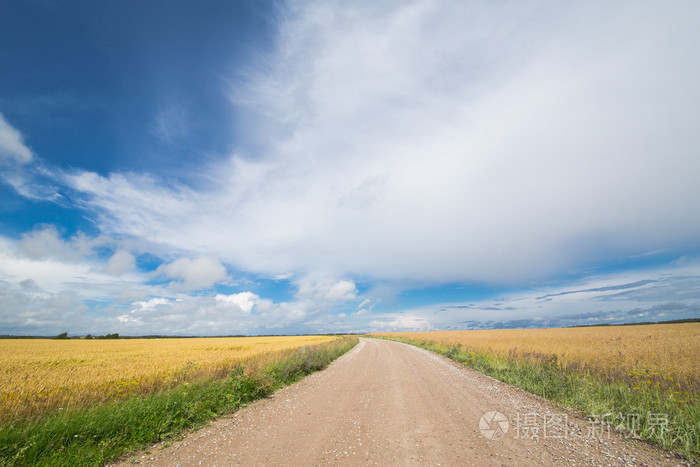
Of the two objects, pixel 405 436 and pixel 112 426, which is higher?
pixel 112 426

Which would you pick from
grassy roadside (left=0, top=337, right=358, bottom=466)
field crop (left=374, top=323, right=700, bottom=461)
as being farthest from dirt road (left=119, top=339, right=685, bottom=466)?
field crop (left=374, top=323, right=700, bottom=461)

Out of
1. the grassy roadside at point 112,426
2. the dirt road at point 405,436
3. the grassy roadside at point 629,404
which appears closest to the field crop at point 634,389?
the grassy roadside at point 629,404

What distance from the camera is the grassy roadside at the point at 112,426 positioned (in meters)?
4.81

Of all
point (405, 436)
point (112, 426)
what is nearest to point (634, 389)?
point (405, 436)

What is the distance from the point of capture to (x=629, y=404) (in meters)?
7.53

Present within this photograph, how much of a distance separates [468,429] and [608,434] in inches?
133

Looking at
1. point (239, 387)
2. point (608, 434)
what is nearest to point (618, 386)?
point (608, 434)

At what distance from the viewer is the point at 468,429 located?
245 inches

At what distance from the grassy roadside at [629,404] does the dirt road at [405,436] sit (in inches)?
22.6

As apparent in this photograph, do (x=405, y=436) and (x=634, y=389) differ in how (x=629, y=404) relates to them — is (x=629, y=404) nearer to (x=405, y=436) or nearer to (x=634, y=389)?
(x=634, y=389)

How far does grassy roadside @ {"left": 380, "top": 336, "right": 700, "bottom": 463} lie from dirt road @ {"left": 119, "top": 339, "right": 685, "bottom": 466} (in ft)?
1.88

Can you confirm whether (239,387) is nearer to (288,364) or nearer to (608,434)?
(288,364)

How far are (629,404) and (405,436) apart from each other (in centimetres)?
704

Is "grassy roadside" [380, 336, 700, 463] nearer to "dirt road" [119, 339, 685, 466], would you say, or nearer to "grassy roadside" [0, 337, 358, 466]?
"dirt road" [119, 339, 685, 466]
